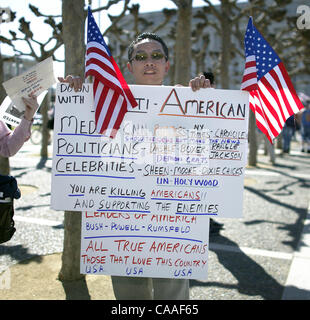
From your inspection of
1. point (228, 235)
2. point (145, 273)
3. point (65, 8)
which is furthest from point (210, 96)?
point (228, 235)

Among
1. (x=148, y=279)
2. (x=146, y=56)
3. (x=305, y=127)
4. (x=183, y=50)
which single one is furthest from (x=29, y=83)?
(x=305, y=127)

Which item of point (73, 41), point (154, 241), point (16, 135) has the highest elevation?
point (73, 41)

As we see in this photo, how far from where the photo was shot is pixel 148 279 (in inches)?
99.3

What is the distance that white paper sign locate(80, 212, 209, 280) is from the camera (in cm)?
242

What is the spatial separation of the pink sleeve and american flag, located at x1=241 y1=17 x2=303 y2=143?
1513 millimetres

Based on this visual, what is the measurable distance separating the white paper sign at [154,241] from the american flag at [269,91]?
84 cm

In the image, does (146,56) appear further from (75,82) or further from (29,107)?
(29,107)

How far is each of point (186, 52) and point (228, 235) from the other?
2.89 m

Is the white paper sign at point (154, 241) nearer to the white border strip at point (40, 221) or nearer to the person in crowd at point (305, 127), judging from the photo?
the white border strip at point (40, 221)

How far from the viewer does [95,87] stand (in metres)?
Answer: 2.35

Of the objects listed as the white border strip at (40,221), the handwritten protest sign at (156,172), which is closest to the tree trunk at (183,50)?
the white border strip at (40,221)

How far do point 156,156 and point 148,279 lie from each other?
0.86m

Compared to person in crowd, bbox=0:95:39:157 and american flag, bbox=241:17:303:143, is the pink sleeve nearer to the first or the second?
person in crowd, bbox=0:95:39:157

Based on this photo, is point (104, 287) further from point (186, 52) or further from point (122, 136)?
point (186, 52)
